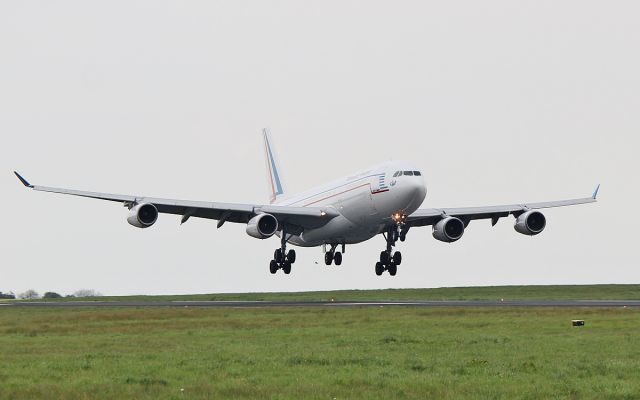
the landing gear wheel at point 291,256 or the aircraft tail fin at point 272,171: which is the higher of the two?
the aircraft tail fin at point 272,171

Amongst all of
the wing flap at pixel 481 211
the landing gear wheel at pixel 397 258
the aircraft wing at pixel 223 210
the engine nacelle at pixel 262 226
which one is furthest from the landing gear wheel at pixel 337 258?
the engine nacelle at pixel 262 226

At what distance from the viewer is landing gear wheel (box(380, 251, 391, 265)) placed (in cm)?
7038

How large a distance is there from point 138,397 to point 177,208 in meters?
47.7

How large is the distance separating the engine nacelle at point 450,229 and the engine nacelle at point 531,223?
4.24 metres

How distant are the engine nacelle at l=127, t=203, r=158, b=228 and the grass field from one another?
16.7 metres

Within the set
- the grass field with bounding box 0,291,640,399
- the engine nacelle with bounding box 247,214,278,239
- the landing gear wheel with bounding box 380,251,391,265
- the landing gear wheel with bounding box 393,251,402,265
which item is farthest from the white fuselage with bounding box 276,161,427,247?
the grass field with bounding box 0,291,640,399

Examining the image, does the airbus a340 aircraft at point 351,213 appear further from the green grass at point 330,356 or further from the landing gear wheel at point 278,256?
the green grass at point 330,356

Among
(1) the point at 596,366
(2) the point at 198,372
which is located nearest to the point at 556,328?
(1) the point at 596,366

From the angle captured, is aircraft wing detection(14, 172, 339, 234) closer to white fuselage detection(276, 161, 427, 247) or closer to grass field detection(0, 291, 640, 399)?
white fuselage detection(276, 161, 427, 247)

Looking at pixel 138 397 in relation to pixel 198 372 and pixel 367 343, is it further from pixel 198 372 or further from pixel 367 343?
pixel 367 343

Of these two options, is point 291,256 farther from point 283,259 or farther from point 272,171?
point 272,171

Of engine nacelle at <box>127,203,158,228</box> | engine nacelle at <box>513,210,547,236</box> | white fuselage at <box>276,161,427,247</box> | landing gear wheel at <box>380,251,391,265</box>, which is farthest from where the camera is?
engine nacelle at <box>513,210,547,236</box>

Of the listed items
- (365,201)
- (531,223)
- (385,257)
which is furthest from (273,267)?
(531,223)

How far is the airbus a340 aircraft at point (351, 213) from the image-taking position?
62844 millimetres
